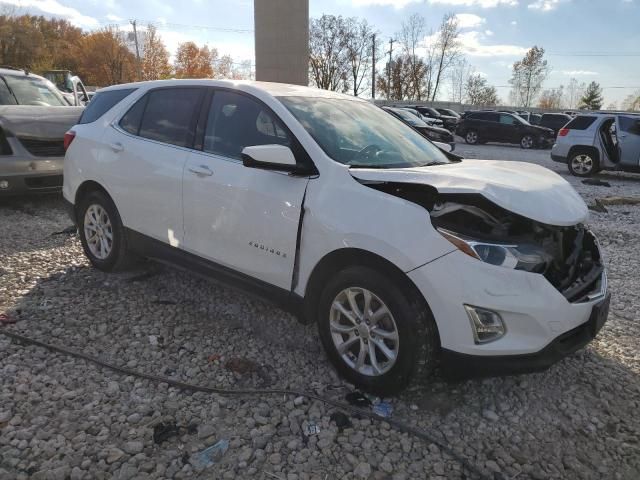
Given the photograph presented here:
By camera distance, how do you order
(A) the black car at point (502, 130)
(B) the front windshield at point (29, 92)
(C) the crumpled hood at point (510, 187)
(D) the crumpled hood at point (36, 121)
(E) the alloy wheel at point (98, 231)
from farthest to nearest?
(A) the black car at point (502, 130) → (B) the front windshield at point (29, 92) → (D) the crumpled hood at point (36, 121) → (E) the alloy wheel at point (98, 231) → (C) the crumpled hood at point (510, 187)

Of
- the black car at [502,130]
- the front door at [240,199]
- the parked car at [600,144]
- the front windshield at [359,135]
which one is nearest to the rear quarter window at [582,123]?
the parked car at [600,144]

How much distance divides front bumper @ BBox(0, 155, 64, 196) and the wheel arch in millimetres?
5391

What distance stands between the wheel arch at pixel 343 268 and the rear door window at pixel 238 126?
804 millimetres

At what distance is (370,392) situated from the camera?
287 cm

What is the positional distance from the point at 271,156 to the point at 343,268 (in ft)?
2.52

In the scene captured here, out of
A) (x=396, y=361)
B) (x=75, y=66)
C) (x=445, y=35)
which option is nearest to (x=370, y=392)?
(x=396, y=361)

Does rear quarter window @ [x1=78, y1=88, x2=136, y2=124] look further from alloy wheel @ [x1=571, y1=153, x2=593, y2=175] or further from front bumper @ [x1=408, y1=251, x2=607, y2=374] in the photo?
alloy wheel @ [x1=571, y1=153, x2=593, y2=175]

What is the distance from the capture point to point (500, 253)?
247 centimetres

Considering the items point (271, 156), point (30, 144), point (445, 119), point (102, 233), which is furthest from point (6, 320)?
point (445, 119)

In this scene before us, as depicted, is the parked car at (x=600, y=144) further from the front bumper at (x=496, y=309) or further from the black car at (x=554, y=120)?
the black car at (x=554, y=120)

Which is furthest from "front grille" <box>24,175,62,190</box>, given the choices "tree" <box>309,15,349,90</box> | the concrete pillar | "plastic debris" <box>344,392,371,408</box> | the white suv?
"tree" <box>309,15,349,90</box>

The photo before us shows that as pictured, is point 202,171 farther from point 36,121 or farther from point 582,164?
point 582,164

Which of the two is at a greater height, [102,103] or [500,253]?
[102,103]

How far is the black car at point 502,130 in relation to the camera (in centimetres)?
2306
